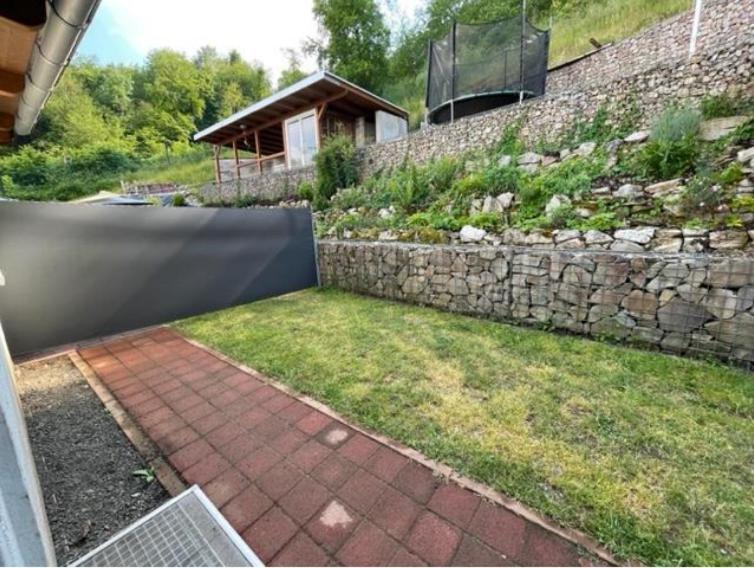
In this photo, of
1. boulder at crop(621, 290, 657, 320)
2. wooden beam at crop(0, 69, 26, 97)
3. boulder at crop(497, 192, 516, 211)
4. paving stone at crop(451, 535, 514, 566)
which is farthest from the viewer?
boulder at crop(497, 192, 516, 211)

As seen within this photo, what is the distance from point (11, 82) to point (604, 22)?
15727 mm

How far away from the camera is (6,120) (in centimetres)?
306

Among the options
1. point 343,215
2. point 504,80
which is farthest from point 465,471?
point 504,80

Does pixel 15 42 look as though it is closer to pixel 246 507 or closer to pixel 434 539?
pixel 246 507

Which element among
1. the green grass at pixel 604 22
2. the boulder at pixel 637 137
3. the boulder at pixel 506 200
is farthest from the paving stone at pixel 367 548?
the green grass at pixel 604 22

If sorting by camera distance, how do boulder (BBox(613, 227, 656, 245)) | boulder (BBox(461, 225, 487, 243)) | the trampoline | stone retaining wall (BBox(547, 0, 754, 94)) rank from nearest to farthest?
boulder (BBox(613, 227, 656, 245)) < boulder (BBox(461, 225, 487, 243)) < stone retaining wall (BBox(547, 0, 754, 94)) < the trampoline

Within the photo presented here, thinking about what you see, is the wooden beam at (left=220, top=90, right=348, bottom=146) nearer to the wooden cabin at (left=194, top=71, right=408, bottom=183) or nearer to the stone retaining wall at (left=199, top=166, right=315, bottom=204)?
the wooden cabin at (left=194, top=71, right=408, bottom=183)

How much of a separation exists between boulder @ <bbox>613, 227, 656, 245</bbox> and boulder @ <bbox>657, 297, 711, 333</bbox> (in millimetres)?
1128

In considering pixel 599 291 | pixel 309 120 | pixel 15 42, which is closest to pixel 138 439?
pixel 15 42

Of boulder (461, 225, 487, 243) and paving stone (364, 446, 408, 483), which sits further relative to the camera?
boulder (461, 225, 487, 243)

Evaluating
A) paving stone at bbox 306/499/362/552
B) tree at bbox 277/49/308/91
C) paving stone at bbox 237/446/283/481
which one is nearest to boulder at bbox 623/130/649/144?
paving stone at bbox 306/499/362/552

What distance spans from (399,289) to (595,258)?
2.43 meters

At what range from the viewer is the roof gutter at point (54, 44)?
145 centimetres

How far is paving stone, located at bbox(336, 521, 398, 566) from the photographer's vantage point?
1.19 m
